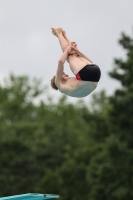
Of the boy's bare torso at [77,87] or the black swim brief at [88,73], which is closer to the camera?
the black swim brief at [88,73]

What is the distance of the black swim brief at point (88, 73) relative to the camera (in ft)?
35.3

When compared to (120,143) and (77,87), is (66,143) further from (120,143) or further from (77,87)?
(77,87)

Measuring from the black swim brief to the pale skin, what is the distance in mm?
59

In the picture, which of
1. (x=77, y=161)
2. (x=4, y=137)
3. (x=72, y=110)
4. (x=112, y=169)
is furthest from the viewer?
(x=72, y=110)

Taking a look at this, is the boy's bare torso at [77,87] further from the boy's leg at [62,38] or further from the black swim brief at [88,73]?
the boy's leg at [62,38]

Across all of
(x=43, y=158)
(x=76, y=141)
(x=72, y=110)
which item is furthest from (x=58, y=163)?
(x=72, y=110)

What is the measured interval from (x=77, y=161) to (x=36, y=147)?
6.51m

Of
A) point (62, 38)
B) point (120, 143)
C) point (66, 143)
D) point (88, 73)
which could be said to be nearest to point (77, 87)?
point (88, 73)

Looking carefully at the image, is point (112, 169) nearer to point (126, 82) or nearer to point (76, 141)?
point (126, 82)

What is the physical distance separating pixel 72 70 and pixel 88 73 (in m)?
0.38

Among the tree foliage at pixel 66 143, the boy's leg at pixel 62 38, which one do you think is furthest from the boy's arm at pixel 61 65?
the tree foliage at pixel 66 143

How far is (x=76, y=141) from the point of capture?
2292 inches

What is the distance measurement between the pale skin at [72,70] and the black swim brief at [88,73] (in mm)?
59

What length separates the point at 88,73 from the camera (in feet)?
35.2
